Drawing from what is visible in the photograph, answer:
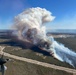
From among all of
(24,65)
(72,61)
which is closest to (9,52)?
(24,65)

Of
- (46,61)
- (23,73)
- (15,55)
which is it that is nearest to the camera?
(23,73)

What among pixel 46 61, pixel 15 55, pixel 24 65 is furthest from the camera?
pixel 15 55

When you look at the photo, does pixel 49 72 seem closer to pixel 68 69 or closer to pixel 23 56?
pixel 68 69

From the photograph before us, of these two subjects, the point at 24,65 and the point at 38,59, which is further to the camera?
the point at 38,59

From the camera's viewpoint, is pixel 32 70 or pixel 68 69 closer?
pixel 32 70

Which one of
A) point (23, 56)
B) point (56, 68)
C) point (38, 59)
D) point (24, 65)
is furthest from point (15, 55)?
point (56, 68)

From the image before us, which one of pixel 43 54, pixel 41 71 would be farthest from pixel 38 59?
pixel 41 71

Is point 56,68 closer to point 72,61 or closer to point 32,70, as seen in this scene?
point 32,70

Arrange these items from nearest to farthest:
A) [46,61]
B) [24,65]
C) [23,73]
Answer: [23,73] < [24,65] < [46,61]

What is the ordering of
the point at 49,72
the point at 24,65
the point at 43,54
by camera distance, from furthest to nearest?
1. the point at 43,54
2. the point at 24,65
3. the point at 49,72
